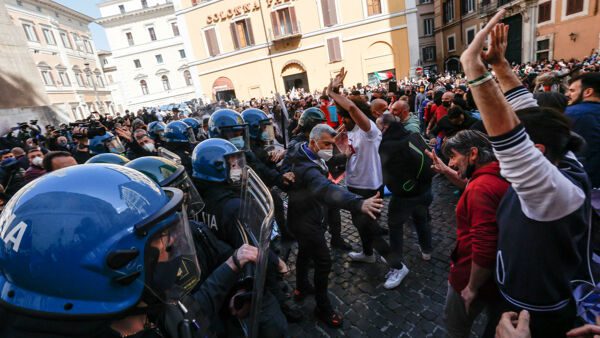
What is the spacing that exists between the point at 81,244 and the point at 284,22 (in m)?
28.4

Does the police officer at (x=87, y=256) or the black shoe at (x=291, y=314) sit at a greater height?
the police officer at (x=87, y=256)

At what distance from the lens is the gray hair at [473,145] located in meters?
1.84

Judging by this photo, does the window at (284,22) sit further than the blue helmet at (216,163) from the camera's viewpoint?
Yes

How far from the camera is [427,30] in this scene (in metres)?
36.1

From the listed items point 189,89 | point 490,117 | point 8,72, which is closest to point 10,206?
point 490,117

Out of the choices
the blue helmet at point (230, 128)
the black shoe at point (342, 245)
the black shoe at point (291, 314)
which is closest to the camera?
the black shoe at point (291, 314)

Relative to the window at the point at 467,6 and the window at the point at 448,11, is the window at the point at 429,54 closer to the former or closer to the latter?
the window at the point at 448,11

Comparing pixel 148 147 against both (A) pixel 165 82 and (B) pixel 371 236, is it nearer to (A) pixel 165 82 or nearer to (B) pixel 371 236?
(B) pixel 371 236

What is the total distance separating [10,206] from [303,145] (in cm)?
221

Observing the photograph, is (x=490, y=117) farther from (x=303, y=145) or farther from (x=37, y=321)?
(x=303, y=145)

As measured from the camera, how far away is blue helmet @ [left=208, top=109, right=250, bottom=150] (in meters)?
4.29

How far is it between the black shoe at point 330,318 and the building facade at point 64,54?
3746cm

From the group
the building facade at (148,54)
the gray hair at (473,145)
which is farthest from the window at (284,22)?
the gray hair at (473,145)

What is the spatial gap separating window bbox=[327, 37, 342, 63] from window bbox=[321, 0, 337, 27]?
1.30m
